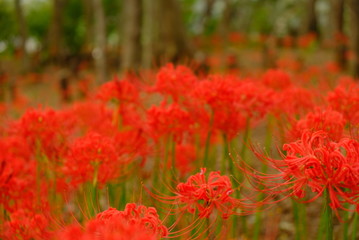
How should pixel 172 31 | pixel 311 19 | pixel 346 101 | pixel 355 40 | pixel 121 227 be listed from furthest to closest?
pixel 311 19
pixel 172 31
pixel 355 40
pixel 346 101
pixel 121 227

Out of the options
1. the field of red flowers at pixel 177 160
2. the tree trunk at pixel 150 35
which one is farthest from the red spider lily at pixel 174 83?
the tree trunk at pixel 150 35

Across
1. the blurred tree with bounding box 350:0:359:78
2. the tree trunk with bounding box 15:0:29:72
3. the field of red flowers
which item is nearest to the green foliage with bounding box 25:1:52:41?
the tree trunk with bounding box 15:0:29:72

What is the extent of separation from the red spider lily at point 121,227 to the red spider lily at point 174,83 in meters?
1.15

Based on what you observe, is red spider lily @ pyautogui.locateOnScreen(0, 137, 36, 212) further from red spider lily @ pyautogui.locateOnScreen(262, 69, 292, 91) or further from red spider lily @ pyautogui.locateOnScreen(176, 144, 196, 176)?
red spider lily @ pyautogui.locateOnScreen(262, 69, 292, 91)

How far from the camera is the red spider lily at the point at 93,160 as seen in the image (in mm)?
1865

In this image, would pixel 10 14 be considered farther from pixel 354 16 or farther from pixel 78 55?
pixel 354 16

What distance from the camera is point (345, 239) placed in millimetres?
2002

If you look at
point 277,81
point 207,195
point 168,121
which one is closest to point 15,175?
point 168,121

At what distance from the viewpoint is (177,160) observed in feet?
9.64

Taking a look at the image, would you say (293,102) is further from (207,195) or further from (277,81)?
(207,195)

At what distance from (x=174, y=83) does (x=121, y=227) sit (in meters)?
1.45

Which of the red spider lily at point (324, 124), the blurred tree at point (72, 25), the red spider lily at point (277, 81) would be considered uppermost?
the red spider lily at point (324, 124)

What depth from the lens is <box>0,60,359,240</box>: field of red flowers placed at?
1.34 m

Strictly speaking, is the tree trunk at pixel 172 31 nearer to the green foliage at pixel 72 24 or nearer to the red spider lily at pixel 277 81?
the red spider lily at pixel 277 81
